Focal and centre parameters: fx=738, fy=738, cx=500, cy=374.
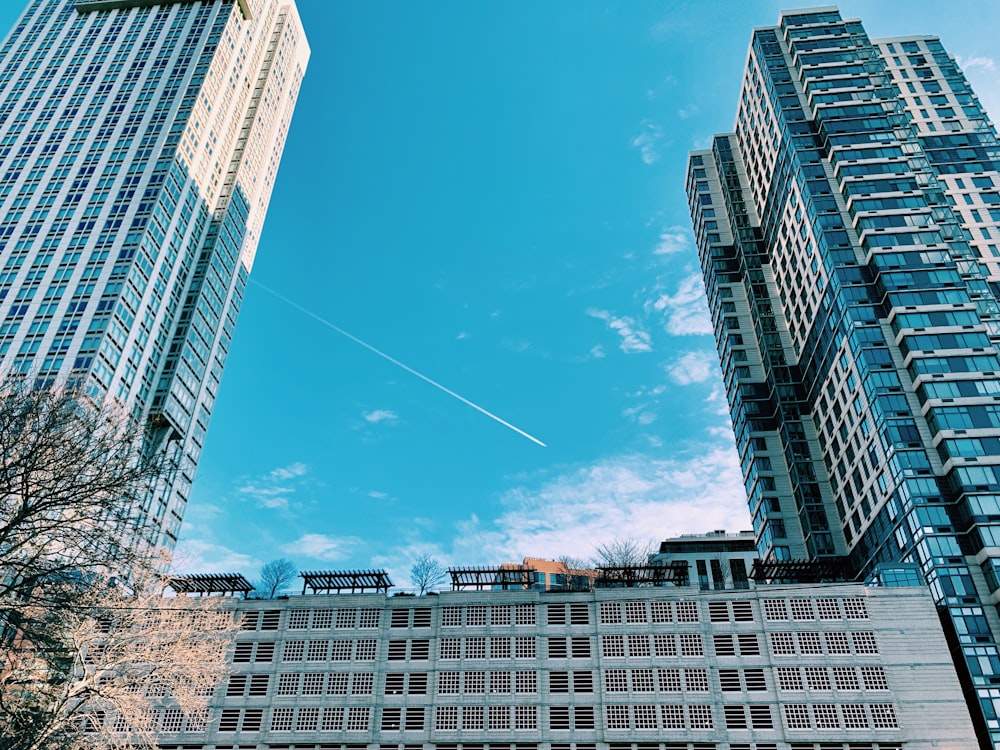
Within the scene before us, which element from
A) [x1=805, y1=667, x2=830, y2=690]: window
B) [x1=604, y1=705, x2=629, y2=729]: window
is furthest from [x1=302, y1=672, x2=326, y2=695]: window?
[x1=805, y1=667, x2=830, y2=690]: window

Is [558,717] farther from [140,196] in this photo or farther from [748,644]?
[140,196]

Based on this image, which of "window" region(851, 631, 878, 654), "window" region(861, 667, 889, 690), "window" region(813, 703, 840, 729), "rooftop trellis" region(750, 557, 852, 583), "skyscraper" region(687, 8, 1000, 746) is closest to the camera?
"window" region(813, 703, 840, 729)

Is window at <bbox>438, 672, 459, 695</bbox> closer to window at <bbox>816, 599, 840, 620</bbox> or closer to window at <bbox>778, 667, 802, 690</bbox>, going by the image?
window at <bbox>778, 667, 802, 690</bbox>

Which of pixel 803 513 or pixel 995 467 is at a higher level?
pixel 803 513

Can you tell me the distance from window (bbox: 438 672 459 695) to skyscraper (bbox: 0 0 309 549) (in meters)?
51.7

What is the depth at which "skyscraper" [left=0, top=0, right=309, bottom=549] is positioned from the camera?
9050 centimetres

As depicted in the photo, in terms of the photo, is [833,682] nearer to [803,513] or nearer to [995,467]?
[995,467]

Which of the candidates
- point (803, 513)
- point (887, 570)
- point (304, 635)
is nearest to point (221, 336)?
point (304, 635)

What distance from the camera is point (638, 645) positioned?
186 feet

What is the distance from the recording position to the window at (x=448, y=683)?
186ft

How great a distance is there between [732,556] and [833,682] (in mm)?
74421

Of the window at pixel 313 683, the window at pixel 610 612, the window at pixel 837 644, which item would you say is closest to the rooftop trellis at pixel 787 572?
the window at pixel 837 644

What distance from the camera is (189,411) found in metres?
105

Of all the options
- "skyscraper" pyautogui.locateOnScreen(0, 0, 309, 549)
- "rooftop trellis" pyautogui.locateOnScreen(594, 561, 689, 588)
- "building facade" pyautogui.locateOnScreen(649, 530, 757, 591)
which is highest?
"skyscraper" pyautogui.locateOnScreen(0, 0, 309, 549)
